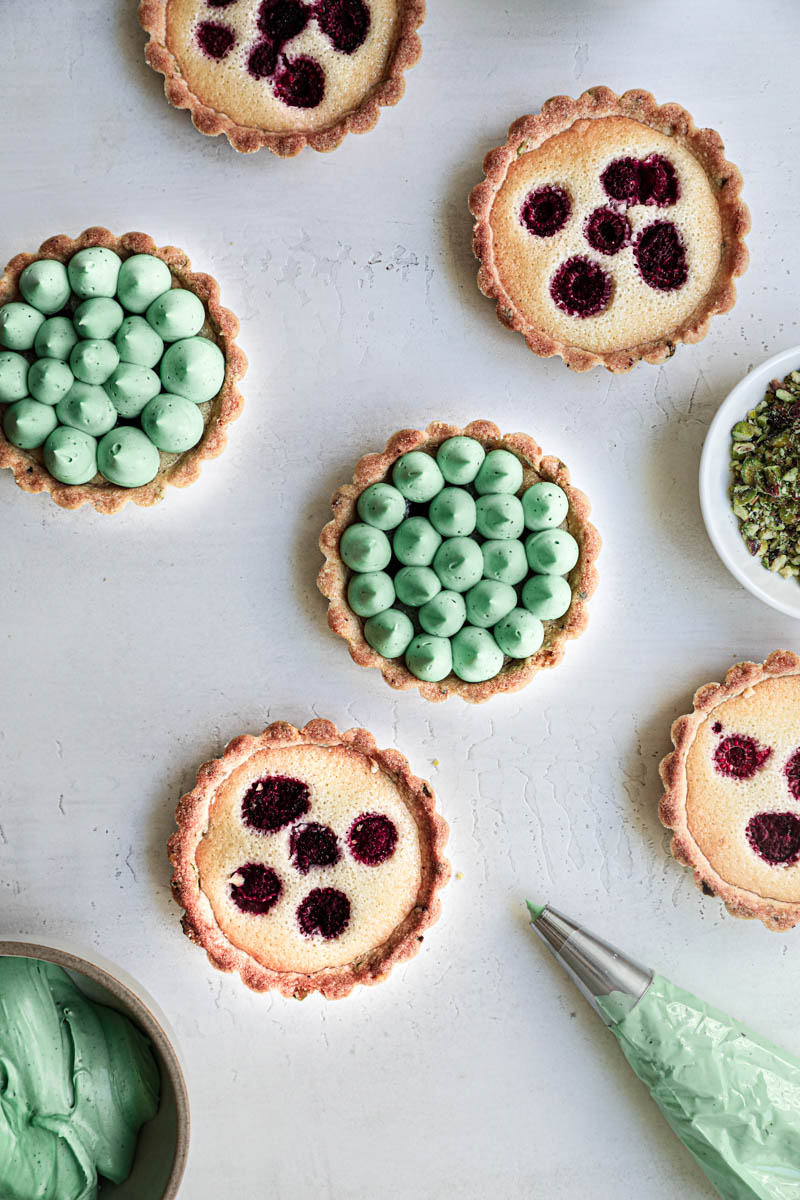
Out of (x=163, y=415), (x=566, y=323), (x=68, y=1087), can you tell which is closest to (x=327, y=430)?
(x=163, y=415)

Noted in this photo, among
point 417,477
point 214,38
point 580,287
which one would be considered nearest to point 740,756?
point 417,477

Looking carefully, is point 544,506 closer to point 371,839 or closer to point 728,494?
point 728,494

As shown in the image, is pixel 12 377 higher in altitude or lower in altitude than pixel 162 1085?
higher

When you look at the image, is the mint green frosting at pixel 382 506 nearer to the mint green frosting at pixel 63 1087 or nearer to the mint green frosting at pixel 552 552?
the mint green frosting at pixel 552 552

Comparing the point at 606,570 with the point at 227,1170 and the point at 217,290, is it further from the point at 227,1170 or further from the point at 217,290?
the point at 227,1170

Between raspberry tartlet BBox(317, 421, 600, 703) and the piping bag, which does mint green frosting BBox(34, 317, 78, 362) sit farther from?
the piping bag

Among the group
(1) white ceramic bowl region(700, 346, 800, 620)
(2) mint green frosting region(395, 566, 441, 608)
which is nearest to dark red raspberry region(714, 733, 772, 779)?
(1) white ceramic bowl region(700, 346, 800, 620)

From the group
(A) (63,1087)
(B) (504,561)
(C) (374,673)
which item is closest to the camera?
(A) (63,1087)

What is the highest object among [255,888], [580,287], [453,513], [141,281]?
[580,287]
